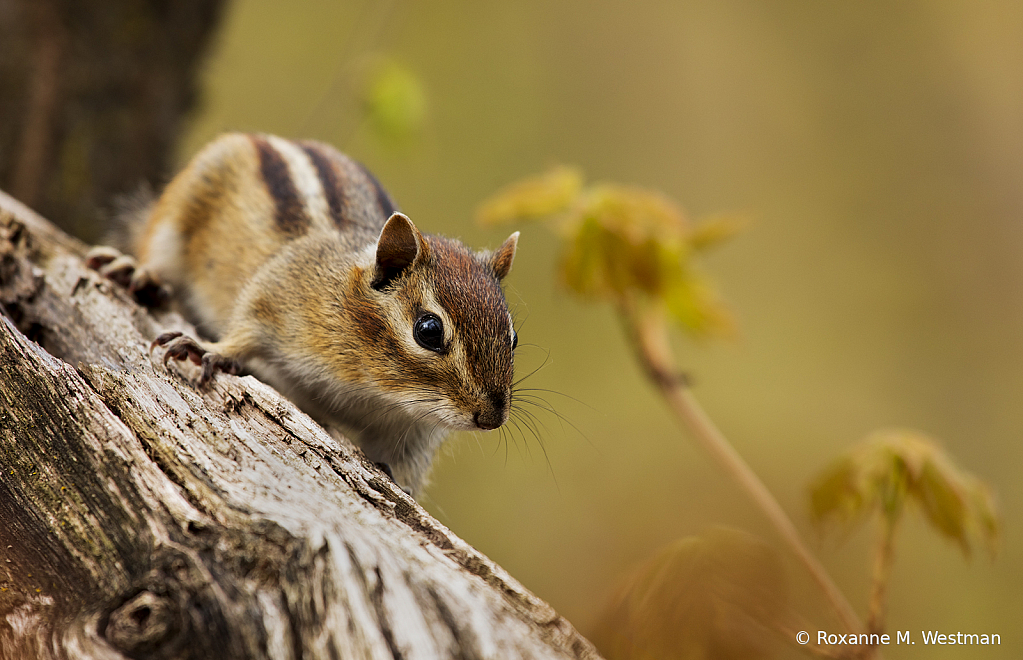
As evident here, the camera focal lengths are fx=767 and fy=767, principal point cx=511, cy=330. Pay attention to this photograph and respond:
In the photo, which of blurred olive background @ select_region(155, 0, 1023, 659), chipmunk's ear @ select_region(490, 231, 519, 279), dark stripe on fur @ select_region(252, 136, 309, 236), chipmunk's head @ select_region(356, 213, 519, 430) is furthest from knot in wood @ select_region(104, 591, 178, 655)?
blurred olive background @ select_region(155, 0, 1023, 659)

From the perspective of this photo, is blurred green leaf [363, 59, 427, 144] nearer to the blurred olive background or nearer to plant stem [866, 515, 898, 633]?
the blurred olive background

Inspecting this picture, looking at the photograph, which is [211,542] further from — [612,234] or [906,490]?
[906,490]

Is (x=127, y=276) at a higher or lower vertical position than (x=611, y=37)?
lower

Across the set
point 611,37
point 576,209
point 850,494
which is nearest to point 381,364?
point 576,209

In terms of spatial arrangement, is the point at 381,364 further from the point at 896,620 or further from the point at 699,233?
the point at 896,620

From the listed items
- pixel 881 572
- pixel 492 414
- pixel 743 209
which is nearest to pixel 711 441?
pixel 881 572

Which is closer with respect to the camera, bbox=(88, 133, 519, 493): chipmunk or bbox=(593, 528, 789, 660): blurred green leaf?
bbox=(593, 528, 789, 660): blurred green leaf
